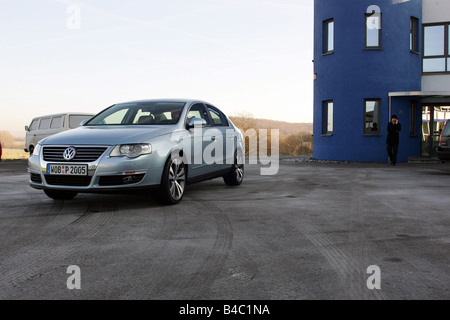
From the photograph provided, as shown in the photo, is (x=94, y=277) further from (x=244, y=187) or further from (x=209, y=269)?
(x=244, y=187)

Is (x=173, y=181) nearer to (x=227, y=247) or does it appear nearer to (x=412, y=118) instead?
(x=227, y=247)

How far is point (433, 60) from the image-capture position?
2028 centimetres

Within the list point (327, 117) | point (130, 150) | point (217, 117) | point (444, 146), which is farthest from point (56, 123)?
point (444, 146)

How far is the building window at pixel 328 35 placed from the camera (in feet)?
67.2

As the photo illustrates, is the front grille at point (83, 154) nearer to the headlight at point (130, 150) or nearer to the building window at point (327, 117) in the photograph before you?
the headlight at point (130, 150)

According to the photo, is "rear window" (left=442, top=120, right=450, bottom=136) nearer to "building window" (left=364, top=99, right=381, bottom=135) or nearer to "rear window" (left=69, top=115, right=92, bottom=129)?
"building window" (left=364, top=99, right=381, bottom=135)

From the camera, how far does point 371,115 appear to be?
1942cm

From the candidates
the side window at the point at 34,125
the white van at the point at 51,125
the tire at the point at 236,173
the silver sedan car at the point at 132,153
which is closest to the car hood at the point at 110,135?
the silver sedan car at the point at 132,153

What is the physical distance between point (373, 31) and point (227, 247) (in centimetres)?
1735

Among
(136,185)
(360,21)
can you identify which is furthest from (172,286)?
(360,21)

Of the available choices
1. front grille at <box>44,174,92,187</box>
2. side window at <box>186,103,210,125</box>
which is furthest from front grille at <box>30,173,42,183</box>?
side window at <box>186,103,210,125</box>

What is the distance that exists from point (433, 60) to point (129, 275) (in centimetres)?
2013

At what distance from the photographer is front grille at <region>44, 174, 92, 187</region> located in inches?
244

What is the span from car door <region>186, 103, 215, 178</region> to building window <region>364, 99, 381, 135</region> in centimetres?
1266
